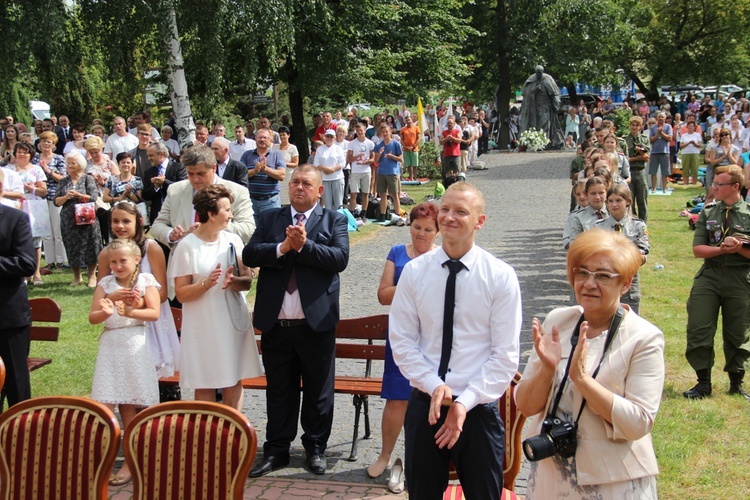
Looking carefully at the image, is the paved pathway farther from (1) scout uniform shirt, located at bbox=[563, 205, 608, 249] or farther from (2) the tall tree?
(2) the tall tree

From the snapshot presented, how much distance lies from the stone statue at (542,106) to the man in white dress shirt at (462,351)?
30.0 m

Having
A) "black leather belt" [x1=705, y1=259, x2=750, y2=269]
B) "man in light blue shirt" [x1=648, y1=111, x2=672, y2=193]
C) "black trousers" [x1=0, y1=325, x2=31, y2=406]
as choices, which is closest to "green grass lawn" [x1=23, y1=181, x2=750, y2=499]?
"black leather belt" [x1=705, y1=259, x2=750, y2=269]

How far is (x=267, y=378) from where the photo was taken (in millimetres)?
6145

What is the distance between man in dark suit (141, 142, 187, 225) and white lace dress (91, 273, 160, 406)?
3.82 metres

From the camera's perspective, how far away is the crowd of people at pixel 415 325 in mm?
3475

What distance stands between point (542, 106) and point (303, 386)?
2894 cm

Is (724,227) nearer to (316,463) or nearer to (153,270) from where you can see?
(316,463)

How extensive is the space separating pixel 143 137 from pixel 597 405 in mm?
10684

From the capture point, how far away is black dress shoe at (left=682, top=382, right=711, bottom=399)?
24.4ft

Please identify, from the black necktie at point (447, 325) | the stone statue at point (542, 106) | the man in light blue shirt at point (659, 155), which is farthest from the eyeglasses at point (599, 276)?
the stone statue at point (542, 106)

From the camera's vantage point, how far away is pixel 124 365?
6059 millimetres

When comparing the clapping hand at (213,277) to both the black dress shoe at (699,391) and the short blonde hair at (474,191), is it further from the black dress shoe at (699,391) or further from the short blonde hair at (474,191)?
the black dress shoe at (699,391)

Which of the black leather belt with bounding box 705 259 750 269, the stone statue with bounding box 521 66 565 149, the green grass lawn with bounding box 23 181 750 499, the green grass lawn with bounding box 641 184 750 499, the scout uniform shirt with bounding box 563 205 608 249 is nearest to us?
the green grass lawn with bounding box 641 184 750 499

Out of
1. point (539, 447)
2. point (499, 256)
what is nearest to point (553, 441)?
point (539, 447)
